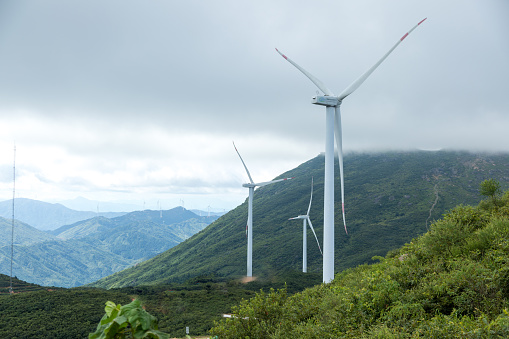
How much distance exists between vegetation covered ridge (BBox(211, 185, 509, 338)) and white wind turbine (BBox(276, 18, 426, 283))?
15.5 meters

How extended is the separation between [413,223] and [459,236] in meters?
185

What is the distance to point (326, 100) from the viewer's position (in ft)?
129

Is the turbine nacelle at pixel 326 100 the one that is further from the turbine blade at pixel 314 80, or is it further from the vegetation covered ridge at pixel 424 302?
the vegetation covered ridge at pixel 424 302

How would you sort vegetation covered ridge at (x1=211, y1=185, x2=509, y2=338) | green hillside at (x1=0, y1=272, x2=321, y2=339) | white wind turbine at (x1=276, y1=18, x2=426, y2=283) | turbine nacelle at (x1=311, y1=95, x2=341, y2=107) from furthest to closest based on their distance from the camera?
1. green hillside at (x1=0, y1=272, x2=321, y2=339)
2. turbine nacelle at (x1=311, y1=95, x2=341, y2=107)
3. white wind turbine at (x1=276, y1=18, x2=426, y2=283)
4. vegetation covered ridge at (x1=211, y1=185, x2=509, y2=338)

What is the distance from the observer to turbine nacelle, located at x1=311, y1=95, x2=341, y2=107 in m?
39.0

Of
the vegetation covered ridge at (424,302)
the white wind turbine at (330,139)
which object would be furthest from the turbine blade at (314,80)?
the vegetation covered ridge at (424,302)

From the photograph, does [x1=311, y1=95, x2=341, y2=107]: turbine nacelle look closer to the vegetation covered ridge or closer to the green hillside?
the vegetation covered ridge

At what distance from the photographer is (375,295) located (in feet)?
51.2

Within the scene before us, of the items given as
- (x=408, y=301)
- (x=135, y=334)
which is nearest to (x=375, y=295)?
(x=408, y=301)

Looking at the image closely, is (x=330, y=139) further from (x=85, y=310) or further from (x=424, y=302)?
(x=85, y=310)

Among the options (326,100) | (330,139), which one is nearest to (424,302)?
(330,139)

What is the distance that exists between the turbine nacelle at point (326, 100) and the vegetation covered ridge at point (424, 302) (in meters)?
21.0

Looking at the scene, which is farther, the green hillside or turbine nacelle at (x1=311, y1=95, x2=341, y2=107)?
the green hillside

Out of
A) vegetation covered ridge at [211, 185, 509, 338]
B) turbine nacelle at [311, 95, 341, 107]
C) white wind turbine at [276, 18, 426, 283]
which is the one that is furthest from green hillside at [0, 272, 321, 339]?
vegetation covered ridge at [211, 185, 509, 338]
